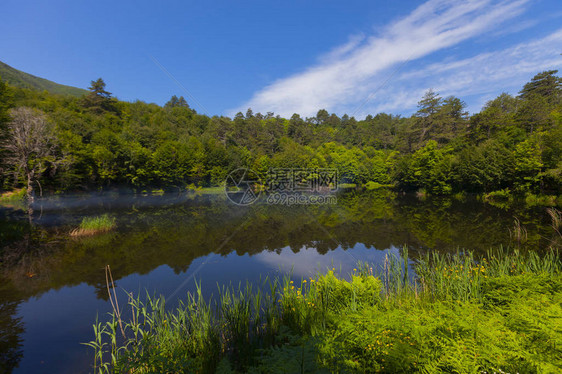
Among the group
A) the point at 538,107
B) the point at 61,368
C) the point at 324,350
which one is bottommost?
the point at 61,368

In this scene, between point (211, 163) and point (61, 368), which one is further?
point (211, 163)

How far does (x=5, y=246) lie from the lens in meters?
14.4

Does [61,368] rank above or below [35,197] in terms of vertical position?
below

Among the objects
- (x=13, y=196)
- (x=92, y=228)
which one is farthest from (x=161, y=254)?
(x=13, y=196)

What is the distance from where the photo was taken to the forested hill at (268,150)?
3228 cm

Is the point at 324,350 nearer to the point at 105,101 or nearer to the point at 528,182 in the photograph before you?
the point at 528,182

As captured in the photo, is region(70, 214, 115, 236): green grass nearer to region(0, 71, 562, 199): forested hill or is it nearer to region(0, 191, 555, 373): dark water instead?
region(0, 191, 555, 373): dark water

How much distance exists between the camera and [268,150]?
268 ft

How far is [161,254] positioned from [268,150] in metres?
70.0

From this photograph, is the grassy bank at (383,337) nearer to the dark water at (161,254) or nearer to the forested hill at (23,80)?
the dark water at (161,254)

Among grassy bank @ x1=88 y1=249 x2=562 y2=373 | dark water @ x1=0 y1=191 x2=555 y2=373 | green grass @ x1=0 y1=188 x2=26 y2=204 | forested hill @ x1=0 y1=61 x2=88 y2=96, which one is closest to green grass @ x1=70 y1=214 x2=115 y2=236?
dark water @ x1=0 y1=191 x2=555 y2=373

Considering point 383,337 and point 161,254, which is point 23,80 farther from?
point 383,337

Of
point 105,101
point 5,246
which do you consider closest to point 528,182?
point 5,246

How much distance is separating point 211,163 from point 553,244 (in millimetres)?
60510
